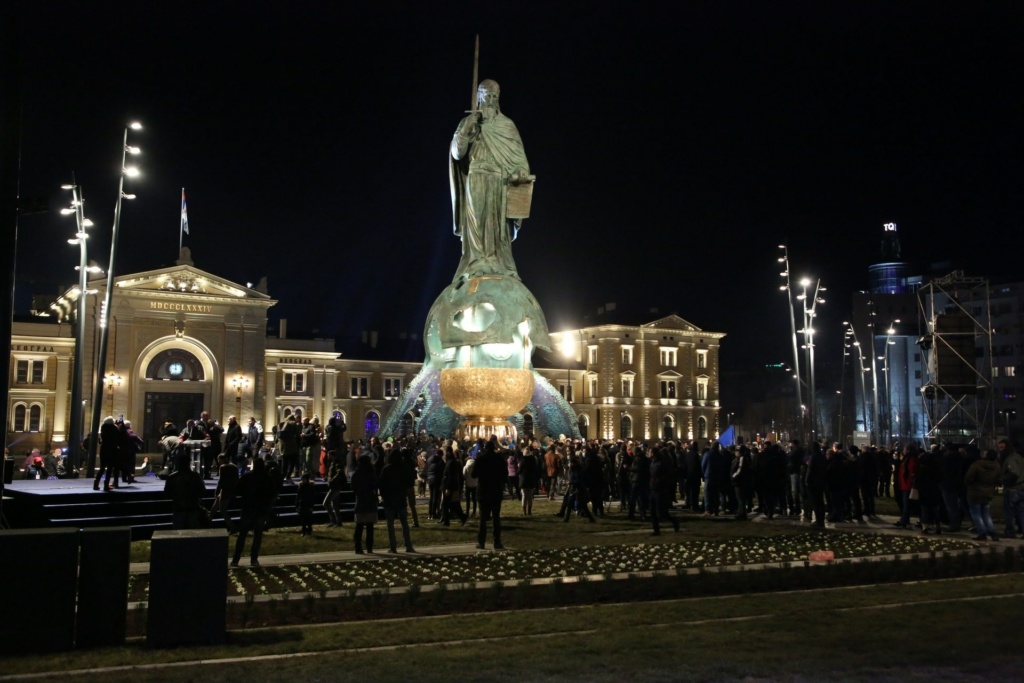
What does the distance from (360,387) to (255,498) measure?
232ft

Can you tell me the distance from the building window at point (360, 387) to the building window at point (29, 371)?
25397 mm

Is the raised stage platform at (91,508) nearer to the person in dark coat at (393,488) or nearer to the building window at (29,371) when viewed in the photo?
the person in dark coat at (393,488)

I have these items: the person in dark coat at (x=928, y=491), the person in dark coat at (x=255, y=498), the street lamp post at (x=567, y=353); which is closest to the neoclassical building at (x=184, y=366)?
the street lamp post at (x=567, y=353)

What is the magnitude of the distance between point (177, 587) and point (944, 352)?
3215 centimetres

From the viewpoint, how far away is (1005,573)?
12289 mm

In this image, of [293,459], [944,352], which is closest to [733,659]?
[293,459]

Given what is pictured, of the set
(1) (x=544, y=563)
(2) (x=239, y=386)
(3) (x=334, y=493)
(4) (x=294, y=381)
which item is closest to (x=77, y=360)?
(3) (x=334, y=493)

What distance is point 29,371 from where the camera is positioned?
2581 inches

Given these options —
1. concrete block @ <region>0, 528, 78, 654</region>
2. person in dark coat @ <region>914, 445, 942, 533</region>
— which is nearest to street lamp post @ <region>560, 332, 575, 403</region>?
person in dark coat @ <region>914, 445, 942, 533</region>

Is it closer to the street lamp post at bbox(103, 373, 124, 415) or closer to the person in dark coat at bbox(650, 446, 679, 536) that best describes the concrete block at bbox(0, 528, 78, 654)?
the person in dark coat at bbox(650, 446, 679, 536)

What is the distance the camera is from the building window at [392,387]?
83562mm

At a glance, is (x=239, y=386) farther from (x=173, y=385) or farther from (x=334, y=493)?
(x=334, y=493)

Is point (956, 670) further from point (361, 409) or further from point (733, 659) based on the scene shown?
point (361, 409)

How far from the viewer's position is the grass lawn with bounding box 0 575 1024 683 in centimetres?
702
